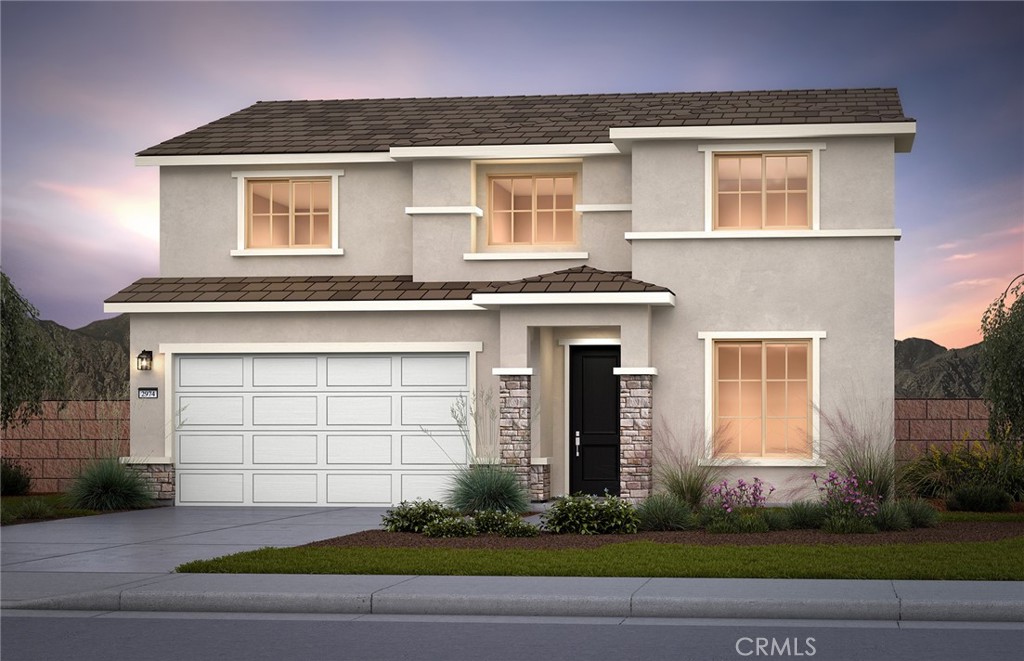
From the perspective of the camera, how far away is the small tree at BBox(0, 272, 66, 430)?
20.3 m

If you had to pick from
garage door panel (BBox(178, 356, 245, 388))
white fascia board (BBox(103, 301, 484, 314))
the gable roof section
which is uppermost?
the gable roof section

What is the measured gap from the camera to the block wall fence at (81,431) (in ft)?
80.1

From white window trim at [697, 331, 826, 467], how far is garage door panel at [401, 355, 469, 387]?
162 inches

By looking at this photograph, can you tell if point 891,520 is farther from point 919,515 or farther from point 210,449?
point 210,449

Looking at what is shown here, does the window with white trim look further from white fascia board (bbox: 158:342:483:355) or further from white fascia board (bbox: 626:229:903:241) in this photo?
white fascia board (bbox: 158:342:483:355)

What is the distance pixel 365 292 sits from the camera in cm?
2236

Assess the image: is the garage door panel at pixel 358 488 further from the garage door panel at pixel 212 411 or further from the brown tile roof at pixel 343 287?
the brown tile roof at pixel 343 287

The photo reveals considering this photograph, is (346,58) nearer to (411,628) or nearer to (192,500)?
(192,500)

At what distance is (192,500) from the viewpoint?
22719mm

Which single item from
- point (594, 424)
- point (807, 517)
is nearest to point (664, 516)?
point (807, 517)

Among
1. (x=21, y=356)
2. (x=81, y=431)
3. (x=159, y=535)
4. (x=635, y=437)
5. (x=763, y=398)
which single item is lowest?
(x=159, y=535)

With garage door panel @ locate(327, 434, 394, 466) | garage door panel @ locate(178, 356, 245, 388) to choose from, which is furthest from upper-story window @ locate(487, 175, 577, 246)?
garage door panel @ locate(178, 356, 245, 388)

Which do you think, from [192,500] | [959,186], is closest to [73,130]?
[192,500]

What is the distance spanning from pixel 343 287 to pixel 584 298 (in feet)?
15.4
